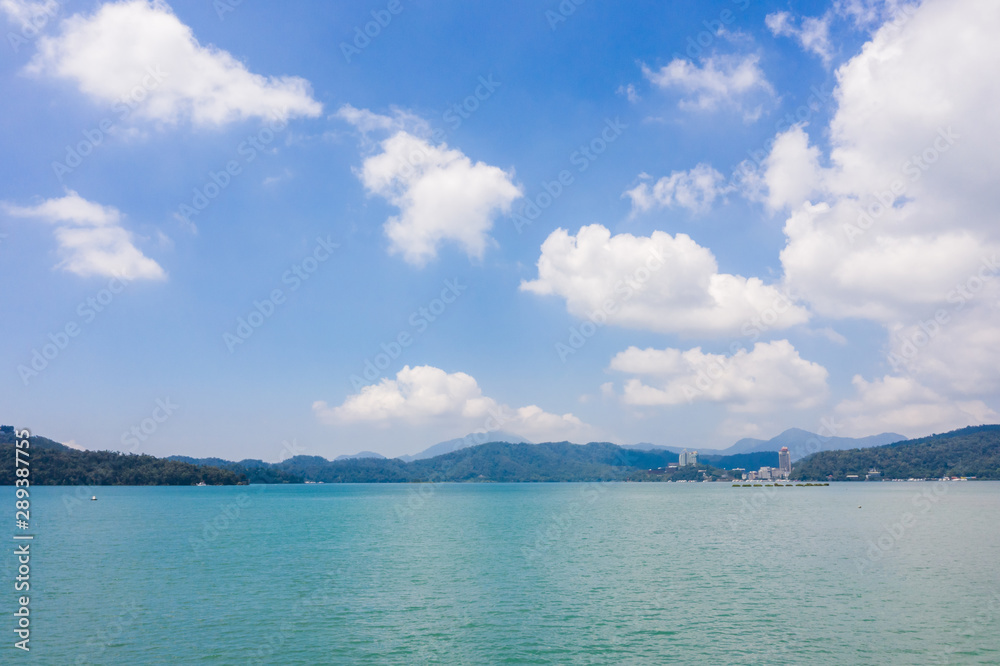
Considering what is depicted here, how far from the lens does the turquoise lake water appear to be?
22.4m

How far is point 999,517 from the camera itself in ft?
255

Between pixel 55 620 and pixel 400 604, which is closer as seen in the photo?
pixel 55 620

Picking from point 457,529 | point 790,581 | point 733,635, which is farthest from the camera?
point 457,529

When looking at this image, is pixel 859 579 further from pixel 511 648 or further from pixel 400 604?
pixel 400 604

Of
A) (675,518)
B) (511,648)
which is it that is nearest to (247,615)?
(511,648)

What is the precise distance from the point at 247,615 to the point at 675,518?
2613 inches

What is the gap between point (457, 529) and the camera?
68.3 meters

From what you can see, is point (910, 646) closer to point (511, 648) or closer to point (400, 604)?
point (511, 648)

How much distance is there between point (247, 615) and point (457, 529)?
42673mm

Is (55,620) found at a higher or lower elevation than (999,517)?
higher

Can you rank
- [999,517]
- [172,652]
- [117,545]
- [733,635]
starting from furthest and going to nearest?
[999,517] → [117,545] → [733,635] → [172,652]

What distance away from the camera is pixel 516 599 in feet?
101

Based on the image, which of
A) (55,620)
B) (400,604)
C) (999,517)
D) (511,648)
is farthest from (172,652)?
(999,517)

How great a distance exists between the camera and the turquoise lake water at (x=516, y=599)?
22.4m
